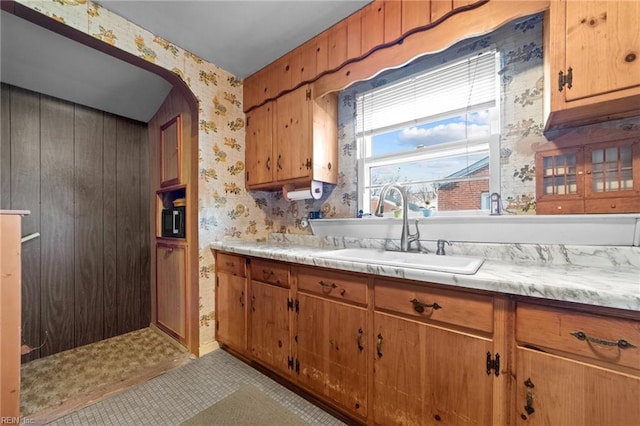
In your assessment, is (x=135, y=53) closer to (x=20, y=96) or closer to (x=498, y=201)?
(x=20, y=96)

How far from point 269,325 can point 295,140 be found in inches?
55.0

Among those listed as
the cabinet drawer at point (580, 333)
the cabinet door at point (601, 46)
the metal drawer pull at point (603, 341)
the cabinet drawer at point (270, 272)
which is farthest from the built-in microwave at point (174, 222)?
the cabinet door at point (601, 46)

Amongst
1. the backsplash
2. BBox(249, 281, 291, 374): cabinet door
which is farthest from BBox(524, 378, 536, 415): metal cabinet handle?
BBox(249, 281, 291, 374): cabinet door

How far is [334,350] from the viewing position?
1.45 m

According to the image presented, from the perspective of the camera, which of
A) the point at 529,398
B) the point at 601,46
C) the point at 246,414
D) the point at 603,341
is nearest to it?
the point at 603,341

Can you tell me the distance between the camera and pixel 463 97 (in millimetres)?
1700

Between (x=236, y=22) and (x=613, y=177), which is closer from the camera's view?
(x=613, y=177)

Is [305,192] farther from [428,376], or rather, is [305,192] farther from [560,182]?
[560,182]

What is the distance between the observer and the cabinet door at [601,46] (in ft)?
3.23

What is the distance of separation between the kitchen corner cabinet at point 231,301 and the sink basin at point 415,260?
2.63 ft

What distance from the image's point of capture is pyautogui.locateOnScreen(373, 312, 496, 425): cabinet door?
3.34ft

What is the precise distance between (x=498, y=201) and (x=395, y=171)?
72 centimetres

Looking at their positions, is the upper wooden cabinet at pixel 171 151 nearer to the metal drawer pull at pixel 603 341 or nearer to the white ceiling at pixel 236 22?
the white ceiling at pixel 236 22

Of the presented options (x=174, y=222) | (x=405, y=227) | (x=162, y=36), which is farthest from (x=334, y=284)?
(x=162, y=36)
